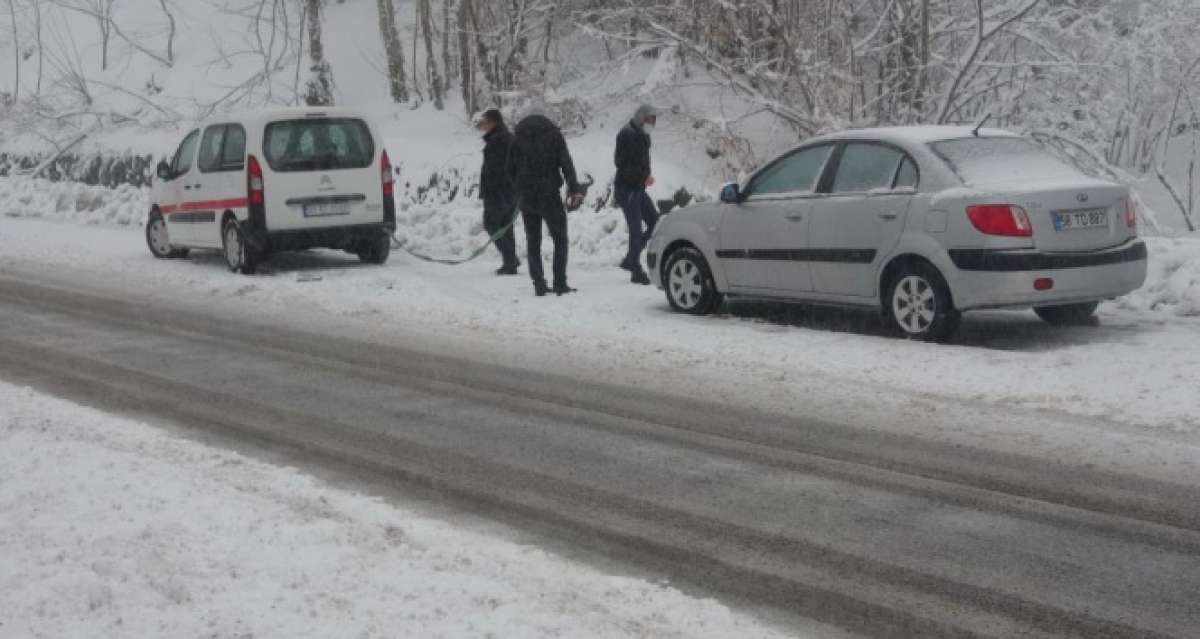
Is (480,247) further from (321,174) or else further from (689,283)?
(689,283)

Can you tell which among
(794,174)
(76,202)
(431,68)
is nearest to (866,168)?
(794,174)

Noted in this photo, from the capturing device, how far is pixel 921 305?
34.1ft

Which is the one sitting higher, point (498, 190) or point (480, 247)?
point (498, 190)

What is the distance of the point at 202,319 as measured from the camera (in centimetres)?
1251

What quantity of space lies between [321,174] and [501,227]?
7.31 ft

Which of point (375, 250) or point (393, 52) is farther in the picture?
point (393, 52)

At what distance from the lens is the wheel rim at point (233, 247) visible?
16.4 m

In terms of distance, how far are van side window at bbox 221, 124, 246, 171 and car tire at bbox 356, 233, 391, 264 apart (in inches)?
68.4

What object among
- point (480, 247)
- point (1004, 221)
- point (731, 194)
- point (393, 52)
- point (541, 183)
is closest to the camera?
point (1004, 221)

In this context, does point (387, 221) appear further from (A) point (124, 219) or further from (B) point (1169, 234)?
(A) point (124, 219)

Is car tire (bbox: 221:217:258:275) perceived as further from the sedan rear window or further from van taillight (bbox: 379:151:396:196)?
the sedan rear window

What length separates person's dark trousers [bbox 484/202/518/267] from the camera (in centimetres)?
1591

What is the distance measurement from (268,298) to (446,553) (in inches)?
363

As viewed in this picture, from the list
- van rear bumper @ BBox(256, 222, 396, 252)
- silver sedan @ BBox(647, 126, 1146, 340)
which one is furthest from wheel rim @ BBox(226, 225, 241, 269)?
silver sedan @ BBox(647, 126, 1146, 340)
